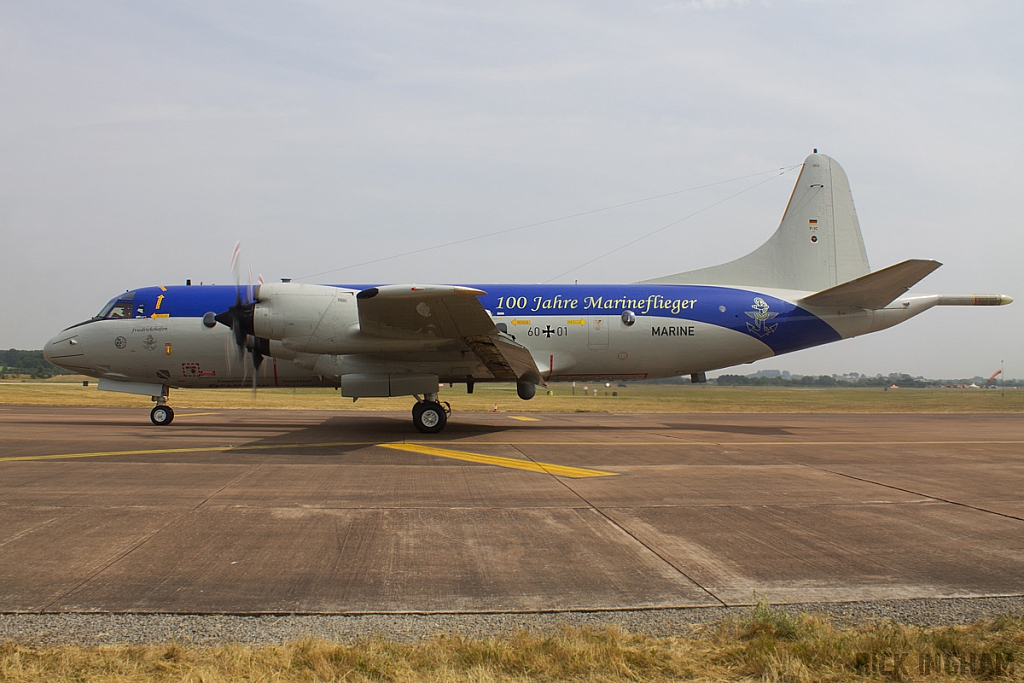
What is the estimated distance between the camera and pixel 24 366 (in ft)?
321

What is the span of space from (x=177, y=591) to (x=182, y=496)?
12.6 ft

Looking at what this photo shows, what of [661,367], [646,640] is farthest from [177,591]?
[661,367]

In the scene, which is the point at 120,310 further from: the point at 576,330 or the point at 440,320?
the point at 576,330

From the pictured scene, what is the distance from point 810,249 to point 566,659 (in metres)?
19.5

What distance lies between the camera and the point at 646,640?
13.5ft

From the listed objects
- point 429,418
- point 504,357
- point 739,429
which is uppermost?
point 504,357

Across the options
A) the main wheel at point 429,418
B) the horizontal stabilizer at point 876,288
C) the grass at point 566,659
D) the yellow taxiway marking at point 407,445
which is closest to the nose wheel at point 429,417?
the main wheel at point 429,418

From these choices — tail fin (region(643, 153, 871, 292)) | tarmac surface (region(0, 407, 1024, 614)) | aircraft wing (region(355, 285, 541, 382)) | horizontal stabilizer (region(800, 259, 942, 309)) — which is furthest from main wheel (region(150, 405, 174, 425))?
horizontal stabilizer (region(800, 259, 942, 309))

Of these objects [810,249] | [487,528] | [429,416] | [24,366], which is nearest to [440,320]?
[429,416]

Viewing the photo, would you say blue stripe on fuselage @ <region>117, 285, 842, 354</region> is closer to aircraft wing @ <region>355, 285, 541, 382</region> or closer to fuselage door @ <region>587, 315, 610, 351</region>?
fuselage door @ <region>587, 315, 610, 351</region>

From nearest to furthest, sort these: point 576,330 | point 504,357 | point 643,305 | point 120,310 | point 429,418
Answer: point 504,357
point 429,418
point 576,330
point 120,310
point 643,305

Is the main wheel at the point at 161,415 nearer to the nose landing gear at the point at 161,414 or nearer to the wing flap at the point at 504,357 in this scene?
the nose landing gear at the point at 161,414

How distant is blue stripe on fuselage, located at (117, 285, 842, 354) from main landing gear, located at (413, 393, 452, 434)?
3153mm

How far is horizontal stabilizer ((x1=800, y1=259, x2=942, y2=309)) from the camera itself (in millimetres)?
16516
